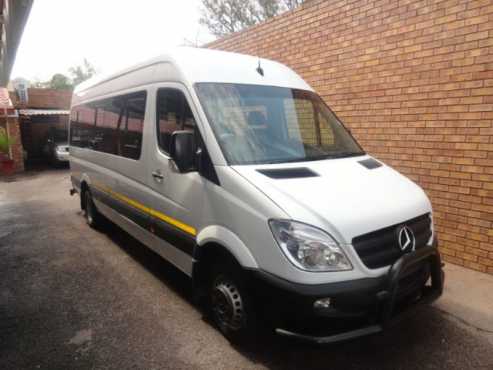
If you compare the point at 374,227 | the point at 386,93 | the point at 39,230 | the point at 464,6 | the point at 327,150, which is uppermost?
the point at 464,6

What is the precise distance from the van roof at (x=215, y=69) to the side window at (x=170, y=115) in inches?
6.5

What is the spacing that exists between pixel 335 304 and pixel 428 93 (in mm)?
3306

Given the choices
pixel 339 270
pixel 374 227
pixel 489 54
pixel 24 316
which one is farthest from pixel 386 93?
pixel 24 316

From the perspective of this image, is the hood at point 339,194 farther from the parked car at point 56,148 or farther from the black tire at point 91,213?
the parked car at point 56,148

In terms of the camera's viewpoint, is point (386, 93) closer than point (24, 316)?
No

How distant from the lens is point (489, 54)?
3.82m

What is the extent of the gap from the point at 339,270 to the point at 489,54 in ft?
10.5

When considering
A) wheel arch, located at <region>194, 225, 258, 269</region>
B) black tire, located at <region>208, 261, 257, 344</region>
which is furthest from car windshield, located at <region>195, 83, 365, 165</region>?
black tire, located at <region>208, 261, 257, 344</region>

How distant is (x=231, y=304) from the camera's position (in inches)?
109

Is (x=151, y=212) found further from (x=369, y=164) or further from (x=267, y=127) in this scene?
(x=369, y=164)

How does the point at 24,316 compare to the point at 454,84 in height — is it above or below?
below

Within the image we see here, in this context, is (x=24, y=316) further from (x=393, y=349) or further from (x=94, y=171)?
(x=393, y=349)

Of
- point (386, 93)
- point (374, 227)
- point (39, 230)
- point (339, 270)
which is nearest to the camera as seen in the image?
point (339, 270)

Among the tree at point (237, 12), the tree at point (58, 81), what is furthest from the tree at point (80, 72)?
the tree at point (237, 12)
